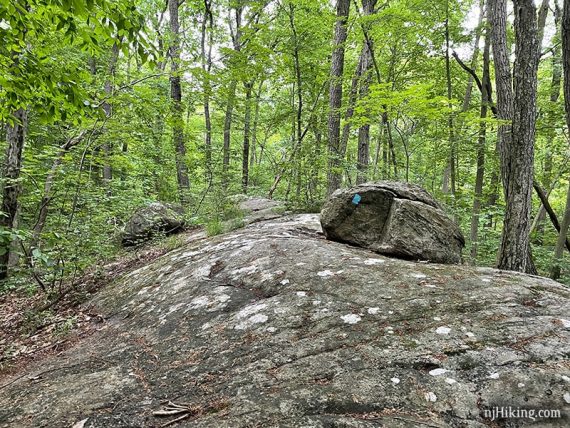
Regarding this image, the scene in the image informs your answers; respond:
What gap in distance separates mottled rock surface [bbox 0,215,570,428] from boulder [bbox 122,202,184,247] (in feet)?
16.0

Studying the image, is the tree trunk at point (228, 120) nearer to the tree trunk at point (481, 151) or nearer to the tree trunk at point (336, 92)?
the tree trunk at point (336, 92)

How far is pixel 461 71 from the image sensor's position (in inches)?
410

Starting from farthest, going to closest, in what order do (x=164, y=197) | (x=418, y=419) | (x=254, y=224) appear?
(x=164, y=197) → (x=254, y=224) → (x=418, y=419)

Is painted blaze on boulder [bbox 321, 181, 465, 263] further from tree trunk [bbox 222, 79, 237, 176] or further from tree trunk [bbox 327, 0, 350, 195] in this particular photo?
tree trunk [bbox 222, 79, 237, 176]

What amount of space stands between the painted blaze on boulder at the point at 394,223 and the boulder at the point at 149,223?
5.31 metres

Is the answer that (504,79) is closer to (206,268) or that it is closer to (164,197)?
(206,268)

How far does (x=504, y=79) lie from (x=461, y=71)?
4.83 m

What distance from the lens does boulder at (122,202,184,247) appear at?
8898mm

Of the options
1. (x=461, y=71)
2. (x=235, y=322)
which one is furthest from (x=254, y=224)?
(x=461, y=71)

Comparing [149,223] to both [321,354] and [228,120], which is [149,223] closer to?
[228,120]

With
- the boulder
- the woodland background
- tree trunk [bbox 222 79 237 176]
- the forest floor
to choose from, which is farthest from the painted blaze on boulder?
tree trunk [bbox 222 79 237 176]

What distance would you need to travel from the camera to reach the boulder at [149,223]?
890cm

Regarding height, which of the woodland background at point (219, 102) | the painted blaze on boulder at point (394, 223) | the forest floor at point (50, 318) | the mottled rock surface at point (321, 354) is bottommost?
the forest floor at point (50, 318)

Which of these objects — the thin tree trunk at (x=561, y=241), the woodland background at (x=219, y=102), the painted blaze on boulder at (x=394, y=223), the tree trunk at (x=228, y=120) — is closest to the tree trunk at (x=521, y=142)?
the woodland background at (x=219, y=102)
